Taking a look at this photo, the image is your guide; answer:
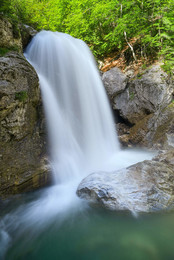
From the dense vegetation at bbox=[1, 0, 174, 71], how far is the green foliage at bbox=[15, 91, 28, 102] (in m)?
4.69

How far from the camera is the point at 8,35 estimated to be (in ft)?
15.1

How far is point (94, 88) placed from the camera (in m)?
7.70

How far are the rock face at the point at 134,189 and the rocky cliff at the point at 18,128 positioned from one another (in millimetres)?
1407

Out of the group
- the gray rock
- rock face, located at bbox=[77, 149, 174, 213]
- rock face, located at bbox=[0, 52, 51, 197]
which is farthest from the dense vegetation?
rock face, located at bbox=[77, 149, 174, 213]

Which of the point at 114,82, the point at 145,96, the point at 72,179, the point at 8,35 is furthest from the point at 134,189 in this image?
the point at 114,82

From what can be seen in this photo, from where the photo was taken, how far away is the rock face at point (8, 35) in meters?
4.40

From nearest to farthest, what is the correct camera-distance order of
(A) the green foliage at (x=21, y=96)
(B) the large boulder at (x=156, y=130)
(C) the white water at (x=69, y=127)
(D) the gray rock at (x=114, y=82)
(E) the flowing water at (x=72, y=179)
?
1. (E) the flowing water at (x=72, y=179)
2. (C) the white water at (x=69, y=127)
3. (A) the green foliage at (x=21, y=96)
4. (B) the large boulder at (x=156, y=130)
5. (D) the gray rock at (x=114, y=82)

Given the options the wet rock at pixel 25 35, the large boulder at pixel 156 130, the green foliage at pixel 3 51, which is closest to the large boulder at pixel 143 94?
the large boulder at pixel 156 130

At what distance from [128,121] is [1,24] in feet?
19.7

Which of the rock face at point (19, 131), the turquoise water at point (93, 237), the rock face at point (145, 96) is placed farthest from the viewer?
the rock face at point (145, 96)

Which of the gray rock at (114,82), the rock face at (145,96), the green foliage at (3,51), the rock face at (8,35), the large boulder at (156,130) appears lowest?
the large boulder at (156,130)

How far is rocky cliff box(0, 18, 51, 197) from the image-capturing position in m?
3.85

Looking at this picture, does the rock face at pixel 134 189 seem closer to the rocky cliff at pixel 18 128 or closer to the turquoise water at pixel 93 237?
the turquoise water at pixel 93 237

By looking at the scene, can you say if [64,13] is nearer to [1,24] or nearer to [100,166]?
[1,24]
